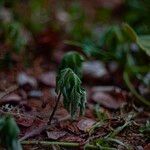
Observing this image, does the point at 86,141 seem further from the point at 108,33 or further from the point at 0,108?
the point at 108,33

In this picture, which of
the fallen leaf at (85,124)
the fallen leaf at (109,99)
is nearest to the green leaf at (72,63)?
the fallen leaf at (85,124)

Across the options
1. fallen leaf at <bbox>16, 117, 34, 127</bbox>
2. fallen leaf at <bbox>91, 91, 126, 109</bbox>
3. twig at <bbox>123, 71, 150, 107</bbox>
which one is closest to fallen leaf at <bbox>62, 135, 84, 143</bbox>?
fallen leaf at <bbox>16, 117, 34, 127</bbox>

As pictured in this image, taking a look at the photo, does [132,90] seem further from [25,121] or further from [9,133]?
[9,133]

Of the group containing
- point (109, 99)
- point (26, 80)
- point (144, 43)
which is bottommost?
point (109, 99)

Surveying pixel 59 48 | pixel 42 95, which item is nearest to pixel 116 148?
pixel 42 95

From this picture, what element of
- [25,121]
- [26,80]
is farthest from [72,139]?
[26,80]
